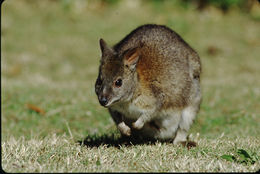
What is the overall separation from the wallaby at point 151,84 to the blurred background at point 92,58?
2.94 feet

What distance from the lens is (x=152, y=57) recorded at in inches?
219

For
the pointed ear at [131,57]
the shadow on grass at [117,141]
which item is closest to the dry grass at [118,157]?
the shadow on grass at [117,141]

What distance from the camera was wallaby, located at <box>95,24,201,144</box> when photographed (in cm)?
503

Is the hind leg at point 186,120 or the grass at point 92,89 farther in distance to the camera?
the hind leg at point 186,120

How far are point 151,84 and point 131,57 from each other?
0.48 meters

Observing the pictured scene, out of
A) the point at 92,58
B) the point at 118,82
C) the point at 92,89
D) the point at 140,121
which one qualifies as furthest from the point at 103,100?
the point at 92,58

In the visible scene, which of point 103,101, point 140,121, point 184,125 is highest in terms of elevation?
point 103,101

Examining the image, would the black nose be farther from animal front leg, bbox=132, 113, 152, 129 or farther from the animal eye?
animal front leg, bbox=132, 113, 152, 129

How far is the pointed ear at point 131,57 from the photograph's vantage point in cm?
507

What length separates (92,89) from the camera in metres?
9.84

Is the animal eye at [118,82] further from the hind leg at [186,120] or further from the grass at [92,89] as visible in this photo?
the hind leg at [186,120]

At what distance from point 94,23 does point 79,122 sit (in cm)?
802

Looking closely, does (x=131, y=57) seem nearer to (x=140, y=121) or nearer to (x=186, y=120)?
(x=140, y=121)

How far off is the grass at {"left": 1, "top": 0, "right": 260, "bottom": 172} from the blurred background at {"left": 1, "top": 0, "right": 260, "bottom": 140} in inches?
1.1
